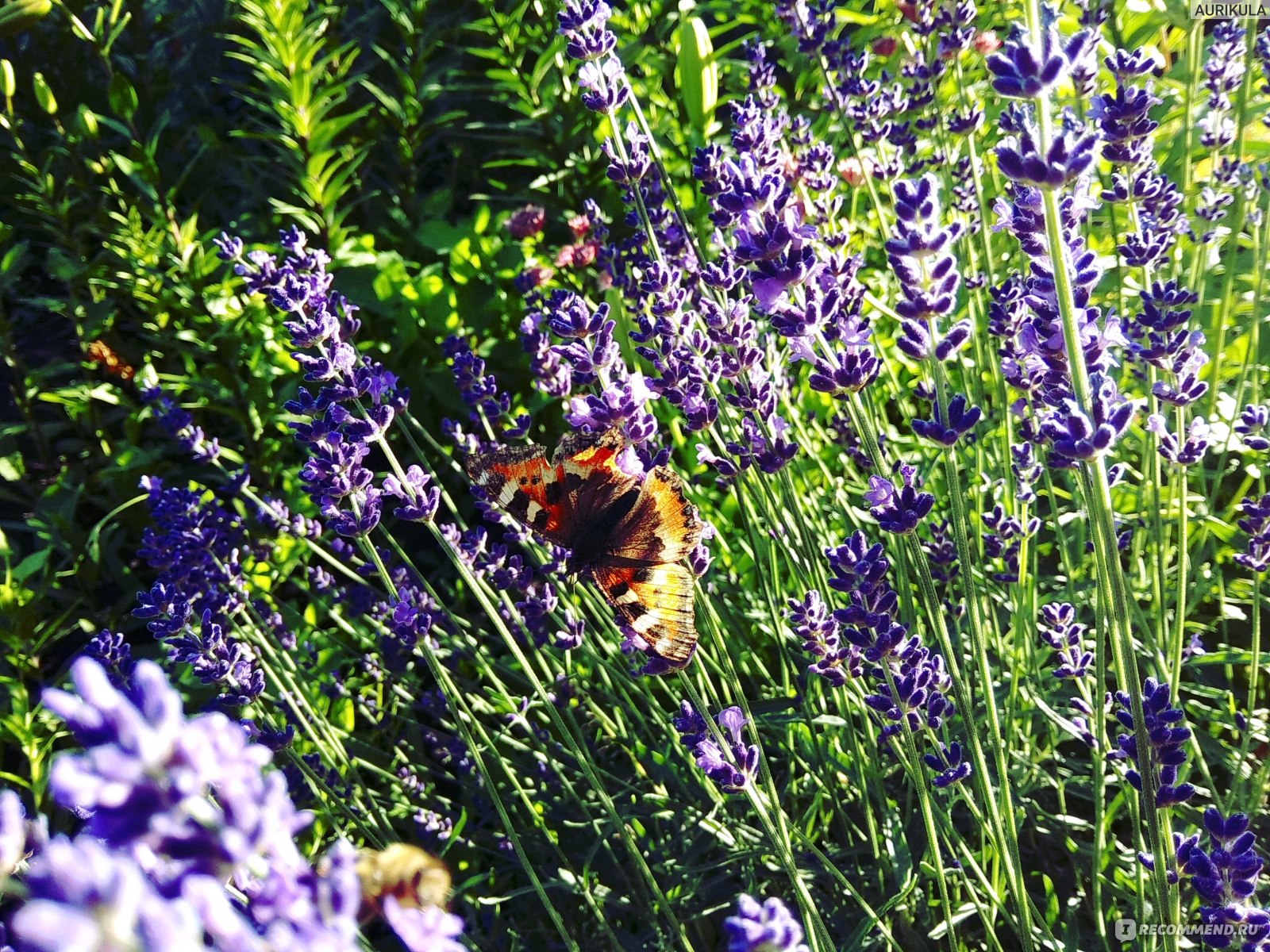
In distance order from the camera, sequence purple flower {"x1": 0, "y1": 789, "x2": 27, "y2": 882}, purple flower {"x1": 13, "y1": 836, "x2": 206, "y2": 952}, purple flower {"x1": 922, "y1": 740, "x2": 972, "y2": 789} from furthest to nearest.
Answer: purple flower {"x1": 922, "y1": 740, "x2": 972, "y2": 789} → purple flower {"x1": 0, "y1": 789, "x2": 27, "y2": 882} → purple flower {"x1": 13, "y1": 836, "x2": 206, "y2": 952}

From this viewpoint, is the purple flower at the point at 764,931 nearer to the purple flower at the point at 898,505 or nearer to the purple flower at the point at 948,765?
the purple flower at the point at 898,505

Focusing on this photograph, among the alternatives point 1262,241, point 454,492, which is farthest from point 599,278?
point 1262,241

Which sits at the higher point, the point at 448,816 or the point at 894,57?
the point at 894,57

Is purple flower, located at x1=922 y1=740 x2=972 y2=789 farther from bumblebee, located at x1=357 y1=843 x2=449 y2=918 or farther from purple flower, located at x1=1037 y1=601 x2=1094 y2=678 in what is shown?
bumblebee, located at x1=357 y1=843 x2=449 y2=918

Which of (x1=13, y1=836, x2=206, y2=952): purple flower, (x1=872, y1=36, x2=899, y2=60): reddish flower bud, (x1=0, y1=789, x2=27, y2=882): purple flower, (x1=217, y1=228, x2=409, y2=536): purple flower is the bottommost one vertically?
(x1=217, y1=228, x2=409, y2=536): purple flower

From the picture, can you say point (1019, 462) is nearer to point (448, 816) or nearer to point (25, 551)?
point (448, 816)

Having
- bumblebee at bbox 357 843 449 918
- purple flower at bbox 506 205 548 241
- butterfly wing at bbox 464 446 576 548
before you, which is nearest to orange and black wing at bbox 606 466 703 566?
butterfly wing at bbox 464 446 576 548

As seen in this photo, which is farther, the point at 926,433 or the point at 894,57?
the point at 894,57

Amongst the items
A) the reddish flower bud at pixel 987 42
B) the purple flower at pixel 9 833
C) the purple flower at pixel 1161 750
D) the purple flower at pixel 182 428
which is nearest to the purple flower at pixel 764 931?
the purple flower at pixel 9 833
